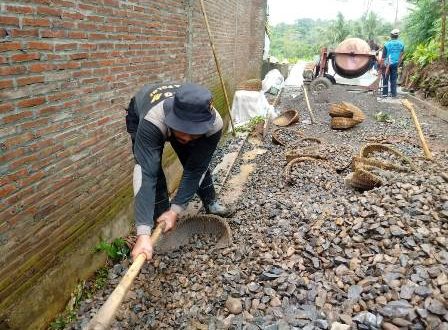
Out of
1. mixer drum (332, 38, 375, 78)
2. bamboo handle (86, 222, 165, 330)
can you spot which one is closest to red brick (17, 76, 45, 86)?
bamboo handle (86, 222, 165, 330)

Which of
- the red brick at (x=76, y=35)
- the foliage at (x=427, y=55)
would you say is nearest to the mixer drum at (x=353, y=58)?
the foliage at (x=427, y=55)

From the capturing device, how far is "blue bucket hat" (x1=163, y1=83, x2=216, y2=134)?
2295mm

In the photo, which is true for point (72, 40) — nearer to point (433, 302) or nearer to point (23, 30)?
point (23, 30)

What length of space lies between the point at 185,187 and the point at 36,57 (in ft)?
4.90

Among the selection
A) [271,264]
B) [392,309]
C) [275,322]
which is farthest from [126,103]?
[392,309]

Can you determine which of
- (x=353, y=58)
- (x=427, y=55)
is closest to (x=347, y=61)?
(x=353, y=58)

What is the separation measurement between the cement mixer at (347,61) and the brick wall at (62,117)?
344 inches

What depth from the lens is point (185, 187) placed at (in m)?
2.97

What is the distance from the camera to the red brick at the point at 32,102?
250 centimetres

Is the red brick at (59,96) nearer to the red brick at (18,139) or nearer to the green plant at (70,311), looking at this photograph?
the red brick at (18,139)

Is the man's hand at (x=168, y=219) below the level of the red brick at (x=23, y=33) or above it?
below

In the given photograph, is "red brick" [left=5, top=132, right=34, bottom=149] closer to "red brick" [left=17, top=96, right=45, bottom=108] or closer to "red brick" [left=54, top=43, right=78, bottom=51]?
"red brick" [left=17, top=96, right=45, bottom=108]

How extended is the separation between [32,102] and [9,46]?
1.39ft

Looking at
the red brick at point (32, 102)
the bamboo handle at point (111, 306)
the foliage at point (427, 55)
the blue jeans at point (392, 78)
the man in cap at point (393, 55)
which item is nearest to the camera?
the bamboo handle at point (111, 306)
